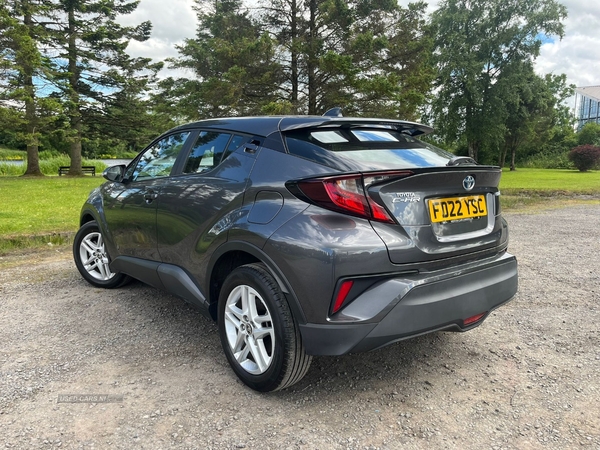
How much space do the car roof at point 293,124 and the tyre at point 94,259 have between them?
202 cm

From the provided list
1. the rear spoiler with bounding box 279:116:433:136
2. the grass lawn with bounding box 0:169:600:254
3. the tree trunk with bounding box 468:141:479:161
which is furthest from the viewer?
the tree trunk with bounding box 468:141:479:161

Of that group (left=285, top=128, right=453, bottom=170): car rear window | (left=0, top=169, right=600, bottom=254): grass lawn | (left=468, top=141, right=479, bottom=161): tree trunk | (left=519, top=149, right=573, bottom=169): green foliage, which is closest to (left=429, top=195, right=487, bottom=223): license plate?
(left=285, top=128, right=453, bottom=170): car rear window

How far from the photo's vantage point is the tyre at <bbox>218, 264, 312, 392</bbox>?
7.61 feet

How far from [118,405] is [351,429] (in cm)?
126

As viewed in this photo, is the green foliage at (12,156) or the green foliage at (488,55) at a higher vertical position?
the green foliage at (488,55)

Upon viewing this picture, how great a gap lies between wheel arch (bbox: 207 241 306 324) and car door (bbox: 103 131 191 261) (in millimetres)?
758

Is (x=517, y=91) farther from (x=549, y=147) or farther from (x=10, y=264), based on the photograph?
(x=10, y=264)

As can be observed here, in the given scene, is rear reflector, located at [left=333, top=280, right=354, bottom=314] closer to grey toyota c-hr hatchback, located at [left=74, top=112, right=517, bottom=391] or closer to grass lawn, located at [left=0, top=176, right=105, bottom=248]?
grey toyota c-hr hatchback, located at [left=74, top=112, right=517, bottom=391]

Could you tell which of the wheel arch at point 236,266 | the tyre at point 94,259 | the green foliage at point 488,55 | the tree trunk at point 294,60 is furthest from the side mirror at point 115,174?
the green foliage at point 488,55

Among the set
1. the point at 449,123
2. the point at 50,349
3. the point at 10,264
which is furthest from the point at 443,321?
the point at 449,123

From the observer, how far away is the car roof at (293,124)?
265cm

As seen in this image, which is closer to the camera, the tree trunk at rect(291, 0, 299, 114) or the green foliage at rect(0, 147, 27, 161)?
the tree trunk at rect(291, 0, 299, 114)

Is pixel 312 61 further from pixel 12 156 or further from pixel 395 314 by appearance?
pixel 12 156

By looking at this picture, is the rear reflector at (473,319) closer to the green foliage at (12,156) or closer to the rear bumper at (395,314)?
the rear bumper at (395,314)
